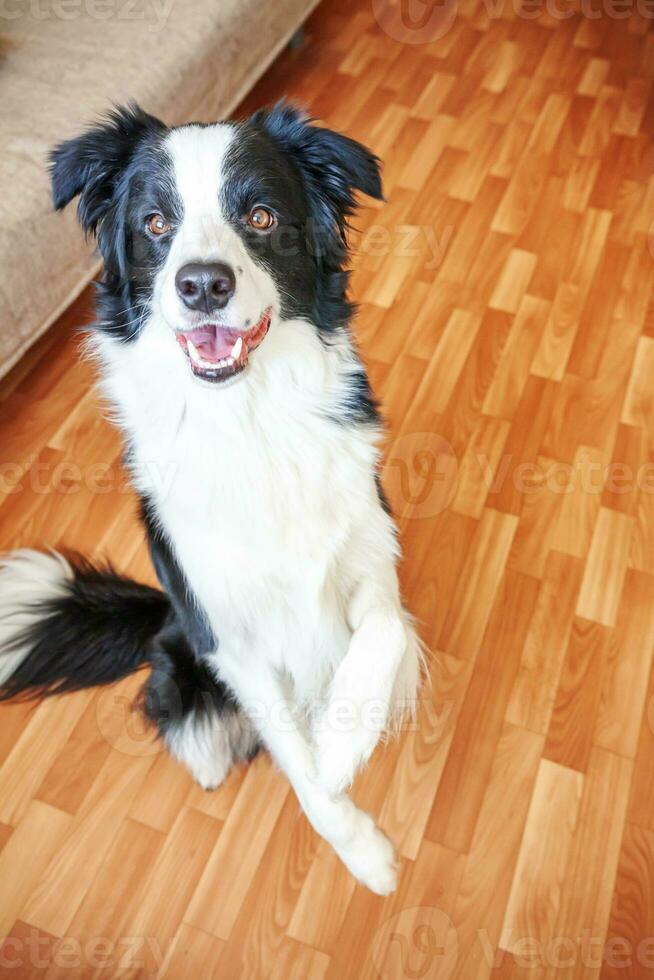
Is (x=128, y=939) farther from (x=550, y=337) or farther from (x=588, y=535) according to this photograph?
(x=550, y=337)

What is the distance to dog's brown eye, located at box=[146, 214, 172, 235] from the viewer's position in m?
1.33

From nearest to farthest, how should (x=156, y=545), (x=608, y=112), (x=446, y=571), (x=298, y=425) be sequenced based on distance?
1. (x=298, y=425)
2. (x=156, y=545)
3. (x=446, y=571)
4. (x=608, y=112)

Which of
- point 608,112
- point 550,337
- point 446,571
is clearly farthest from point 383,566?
point 608,112

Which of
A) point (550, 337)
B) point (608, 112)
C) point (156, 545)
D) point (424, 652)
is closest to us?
point (156, 545)

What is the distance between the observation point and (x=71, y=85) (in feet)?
7.57

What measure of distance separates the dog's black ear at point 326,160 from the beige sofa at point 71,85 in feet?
3.15

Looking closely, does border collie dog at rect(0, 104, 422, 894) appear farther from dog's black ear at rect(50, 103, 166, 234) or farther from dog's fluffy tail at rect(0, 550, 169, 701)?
dog's fluffy tail at rect(0, 550, 169, 701)

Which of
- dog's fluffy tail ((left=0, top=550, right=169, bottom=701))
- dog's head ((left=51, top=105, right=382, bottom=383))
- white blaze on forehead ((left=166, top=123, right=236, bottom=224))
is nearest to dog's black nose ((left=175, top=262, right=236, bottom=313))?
dog's head ((left=51, top=105, right=382, bottom=383))

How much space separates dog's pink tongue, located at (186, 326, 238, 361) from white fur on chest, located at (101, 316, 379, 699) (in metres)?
0.08

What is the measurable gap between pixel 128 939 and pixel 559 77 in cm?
382

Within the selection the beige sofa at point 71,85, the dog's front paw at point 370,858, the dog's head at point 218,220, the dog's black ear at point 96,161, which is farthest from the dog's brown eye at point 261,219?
the dog's front paw at point 370,858

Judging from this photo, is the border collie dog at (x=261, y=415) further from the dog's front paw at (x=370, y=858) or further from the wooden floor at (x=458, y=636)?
the wooden floor at (x=458, y=636)

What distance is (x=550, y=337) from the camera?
8.40 feet

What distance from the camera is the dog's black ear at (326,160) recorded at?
135cm
